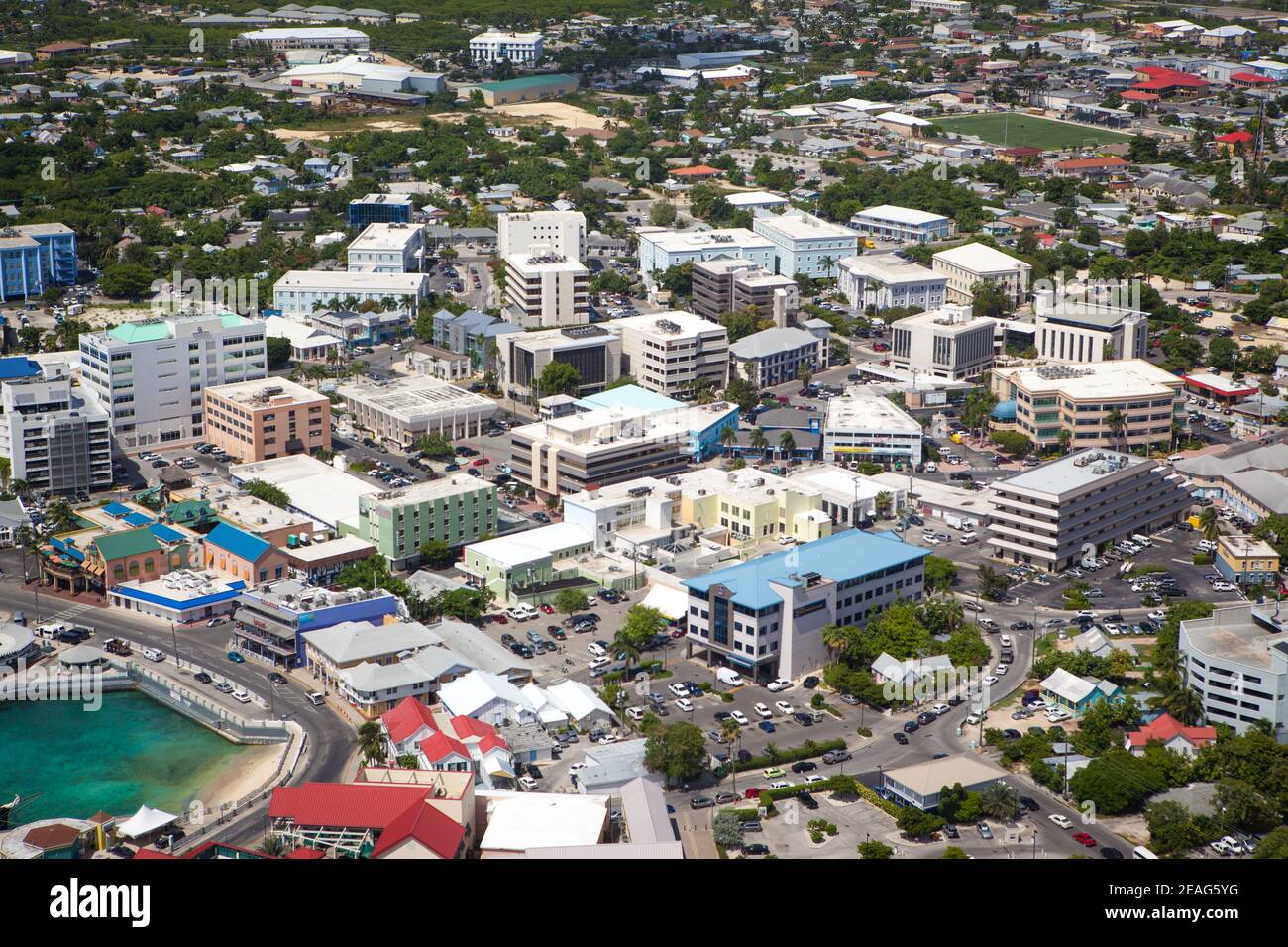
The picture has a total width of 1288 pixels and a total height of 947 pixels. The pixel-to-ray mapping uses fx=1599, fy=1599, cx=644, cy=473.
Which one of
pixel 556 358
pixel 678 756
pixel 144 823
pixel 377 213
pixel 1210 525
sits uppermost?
pixel 377 213

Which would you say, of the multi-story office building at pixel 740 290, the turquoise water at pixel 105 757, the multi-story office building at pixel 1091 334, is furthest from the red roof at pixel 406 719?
the multi-story office building at pixel 1091 334

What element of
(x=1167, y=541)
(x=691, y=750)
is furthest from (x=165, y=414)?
(x=1167, y=541)

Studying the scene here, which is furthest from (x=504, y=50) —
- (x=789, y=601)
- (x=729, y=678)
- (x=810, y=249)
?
(x=729, y=678)

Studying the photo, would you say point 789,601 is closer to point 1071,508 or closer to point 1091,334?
point 1071,508

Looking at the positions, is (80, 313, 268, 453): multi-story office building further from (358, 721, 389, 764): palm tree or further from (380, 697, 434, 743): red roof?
(358, 721, 389, 764): palm tree

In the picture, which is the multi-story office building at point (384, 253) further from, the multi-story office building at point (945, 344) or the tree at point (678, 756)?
the tree at point (678, 756)
